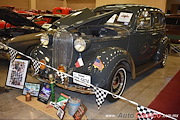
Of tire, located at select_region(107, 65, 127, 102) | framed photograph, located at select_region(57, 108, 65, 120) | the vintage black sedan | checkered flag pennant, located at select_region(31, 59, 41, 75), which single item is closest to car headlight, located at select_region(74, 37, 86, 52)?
the vintage black sedan

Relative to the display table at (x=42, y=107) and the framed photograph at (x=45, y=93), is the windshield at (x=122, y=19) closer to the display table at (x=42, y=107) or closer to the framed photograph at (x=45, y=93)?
the framed photograph at (x=45, y=93)

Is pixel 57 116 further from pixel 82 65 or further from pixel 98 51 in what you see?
pixel 98 51

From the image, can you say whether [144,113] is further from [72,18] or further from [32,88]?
[72,18]

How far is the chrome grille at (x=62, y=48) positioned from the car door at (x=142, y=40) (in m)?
1.32

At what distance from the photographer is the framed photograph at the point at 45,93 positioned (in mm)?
2813

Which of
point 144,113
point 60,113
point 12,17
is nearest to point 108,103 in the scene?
point 60,113

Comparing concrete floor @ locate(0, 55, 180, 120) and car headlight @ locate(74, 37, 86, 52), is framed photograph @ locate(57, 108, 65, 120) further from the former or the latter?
car headlight @ locate(74, 37, 86, 52)

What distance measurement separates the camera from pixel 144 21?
12.6ft

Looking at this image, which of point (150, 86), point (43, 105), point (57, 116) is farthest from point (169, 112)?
point (43, 105)

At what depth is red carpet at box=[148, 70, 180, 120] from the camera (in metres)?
2.74

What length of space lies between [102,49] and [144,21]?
1569 millimetres

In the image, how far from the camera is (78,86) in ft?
8.36

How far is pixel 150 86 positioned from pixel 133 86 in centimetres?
37

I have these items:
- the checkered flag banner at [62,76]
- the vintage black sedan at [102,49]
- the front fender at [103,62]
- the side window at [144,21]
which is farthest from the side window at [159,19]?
the checkered flag banner at [62,76]
